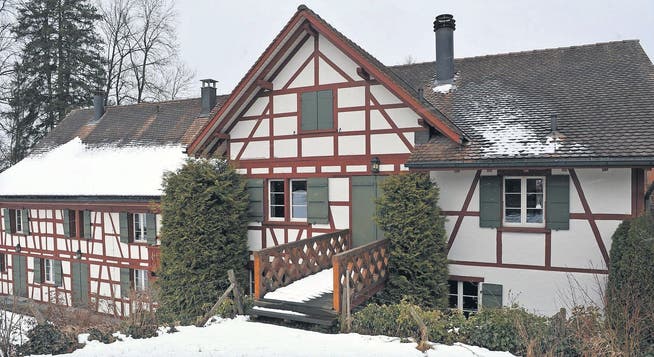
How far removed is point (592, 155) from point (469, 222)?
282cm

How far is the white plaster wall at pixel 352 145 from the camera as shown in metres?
11.5

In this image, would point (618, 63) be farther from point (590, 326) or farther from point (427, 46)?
point (427, 46)

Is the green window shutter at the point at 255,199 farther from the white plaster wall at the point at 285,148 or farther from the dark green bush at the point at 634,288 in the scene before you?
the dark green bush at the point at 634,288

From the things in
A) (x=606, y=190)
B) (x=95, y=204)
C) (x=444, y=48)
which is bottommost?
(x=95, y=204)

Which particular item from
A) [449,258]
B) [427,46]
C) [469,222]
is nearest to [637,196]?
[469,222]

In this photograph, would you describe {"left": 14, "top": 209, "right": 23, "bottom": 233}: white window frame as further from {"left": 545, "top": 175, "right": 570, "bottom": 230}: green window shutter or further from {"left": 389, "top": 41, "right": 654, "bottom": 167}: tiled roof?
{"left": 545, "top": 175, "right": 570, "bottom": 230}: green window shutter

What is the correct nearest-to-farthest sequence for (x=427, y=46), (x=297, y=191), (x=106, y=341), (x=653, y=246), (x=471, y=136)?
(x=653, y=246) → (x=106, y=341) → (x=471, y=136) → (x=297, y=191) → (x=427, y=46)

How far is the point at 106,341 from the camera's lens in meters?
7.66

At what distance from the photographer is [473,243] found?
1042cm

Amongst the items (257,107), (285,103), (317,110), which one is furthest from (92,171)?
(317,110)

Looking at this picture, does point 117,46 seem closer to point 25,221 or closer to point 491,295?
point 25,221

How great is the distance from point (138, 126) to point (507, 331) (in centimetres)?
1680

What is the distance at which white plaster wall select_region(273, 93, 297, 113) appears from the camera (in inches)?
484

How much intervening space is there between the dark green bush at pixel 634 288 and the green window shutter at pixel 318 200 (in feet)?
20.7
